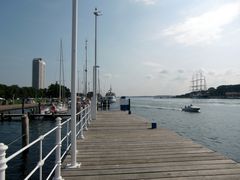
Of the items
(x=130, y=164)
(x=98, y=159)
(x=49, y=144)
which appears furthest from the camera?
(x=49, y=144)

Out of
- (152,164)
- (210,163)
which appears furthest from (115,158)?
(210,163)

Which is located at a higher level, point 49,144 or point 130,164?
point 130,164

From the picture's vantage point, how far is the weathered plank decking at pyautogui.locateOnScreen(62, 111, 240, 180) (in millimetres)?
6039

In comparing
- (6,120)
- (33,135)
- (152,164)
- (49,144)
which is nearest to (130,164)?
(152,164)

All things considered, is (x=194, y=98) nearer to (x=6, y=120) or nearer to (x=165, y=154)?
(x=6, y=120)

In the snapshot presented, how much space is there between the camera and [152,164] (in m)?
6.90

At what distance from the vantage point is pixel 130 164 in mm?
6887

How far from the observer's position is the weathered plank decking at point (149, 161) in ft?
19.8

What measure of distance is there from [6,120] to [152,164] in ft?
112

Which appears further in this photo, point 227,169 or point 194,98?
point 194,98

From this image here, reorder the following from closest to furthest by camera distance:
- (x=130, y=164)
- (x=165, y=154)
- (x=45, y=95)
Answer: (x=130, y=164), (x=165, y=154), (x=45, y=95)

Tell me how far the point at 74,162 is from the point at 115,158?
1235 millimetres

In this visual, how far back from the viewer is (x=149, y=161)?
720 cm

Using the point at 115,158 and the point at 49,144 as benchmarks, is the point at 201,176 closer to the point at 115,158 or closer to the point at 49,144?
the point at 115,158
